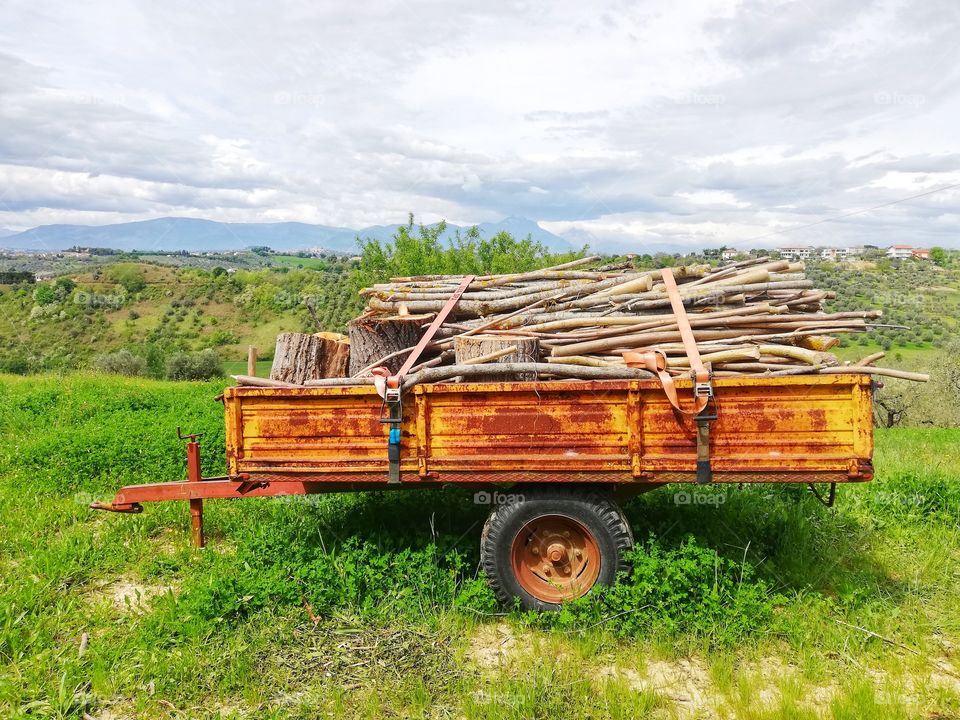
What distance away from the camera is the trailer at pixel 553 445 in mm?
3934

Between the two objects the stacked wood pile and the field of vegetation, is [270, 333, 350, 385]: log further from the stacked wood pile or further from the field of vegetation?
the field of vegetation

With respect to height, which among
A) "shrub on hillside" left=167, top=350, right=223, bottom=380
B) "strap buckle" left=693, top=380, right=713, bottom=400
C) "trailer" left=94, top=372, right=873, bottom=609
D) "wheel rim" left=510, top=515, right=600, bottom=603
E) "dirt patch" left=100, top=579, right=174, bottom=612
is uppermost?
"strap buckle" left=693, top=380, right=713, bottom=400

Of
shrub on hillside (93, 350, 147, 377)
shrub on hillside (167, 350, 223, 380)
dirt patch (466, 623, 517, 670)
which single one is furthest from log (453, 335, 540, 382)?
shrub on hillside (167, 350, 223, 380)

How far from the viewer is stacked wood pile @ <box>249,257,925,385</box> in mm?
4430

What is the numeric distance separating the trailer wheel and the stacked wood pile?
2.81ft

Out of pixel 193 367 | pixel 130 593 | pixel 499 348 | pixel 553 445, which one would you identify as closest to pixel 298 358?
pixel 499 348

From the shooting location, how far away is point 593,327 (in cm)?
504

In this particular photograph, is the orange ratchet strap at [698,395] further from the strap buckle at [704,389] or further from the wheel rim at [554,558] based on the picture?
the wheel rim at [554,558]

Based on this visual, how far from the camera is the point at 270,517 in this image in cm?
610

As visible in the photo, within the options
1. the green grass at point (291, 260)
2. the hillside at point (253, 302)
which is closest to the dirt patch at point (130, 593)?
the hillside at point (253, 302)

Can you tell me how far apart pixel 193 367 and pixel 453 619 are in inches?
1616

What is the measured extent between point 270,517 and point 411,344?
85.2 inches

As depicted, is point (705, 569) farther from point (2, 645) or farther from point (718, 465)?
point (2, 645)

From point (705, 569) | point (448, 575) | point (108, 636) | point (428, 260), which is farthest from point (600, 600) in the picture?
point (428, 260)
